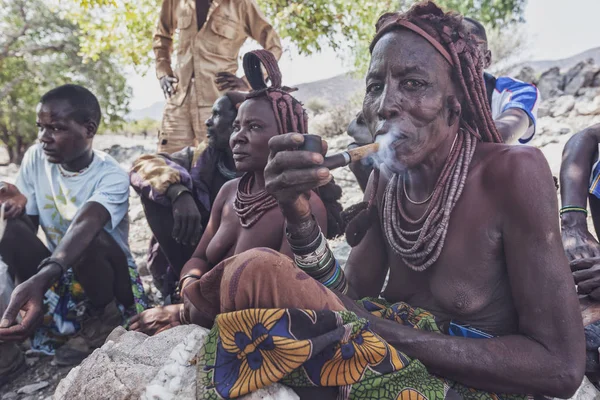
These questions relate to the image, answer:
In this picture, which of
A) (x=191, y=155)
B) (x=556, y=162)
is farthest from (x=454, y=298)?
(x=556, y=162)

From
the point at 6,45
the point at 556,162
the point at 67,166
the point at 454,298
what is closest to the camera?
the point at 454,298

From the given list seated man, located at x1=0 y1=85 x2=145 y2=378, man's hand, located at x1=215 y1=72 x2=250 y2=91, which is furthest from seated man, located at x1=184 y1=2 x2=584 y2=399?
man's hand, located at x1=215 y1=72 x2=250 y2=91

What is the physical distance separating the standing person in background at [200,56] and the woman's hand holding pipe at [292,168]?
3288mm

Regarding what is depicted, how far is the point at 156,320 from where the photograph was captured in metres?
2.25

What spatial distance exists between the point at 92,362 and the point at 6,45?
65.8 ft

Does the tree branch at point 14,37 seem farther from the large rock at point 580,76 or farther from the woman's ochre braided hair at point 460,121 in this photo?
the woman's ochre braided hair at point 460,121

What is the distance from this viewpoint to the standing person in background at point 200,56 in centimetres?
450

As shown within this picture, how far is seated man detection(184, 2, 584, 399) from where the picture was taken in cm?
119

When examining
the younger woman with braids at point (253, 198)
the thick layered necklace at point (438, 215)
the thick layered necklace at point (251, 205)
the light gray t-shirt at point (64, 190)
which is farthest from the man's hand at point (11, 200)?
the thick layered necklace at point (438, 215)

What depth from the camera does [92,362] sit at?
1.56 metres

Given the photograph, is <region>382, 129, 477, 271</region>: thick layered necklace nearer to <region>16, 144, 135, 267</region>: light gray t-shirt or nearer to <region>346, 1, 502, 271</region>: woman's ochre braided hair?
<region>346, 1, 502, 271</region>: woman's ochre braided hair

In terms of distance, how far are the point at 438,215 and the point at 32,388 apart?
2.55 meters

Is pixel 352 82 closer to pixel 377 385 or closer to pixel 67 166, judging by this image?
pixel 67 166

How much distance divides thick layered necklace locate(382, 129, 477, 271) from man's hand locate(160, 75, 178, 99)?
360 centimetres
